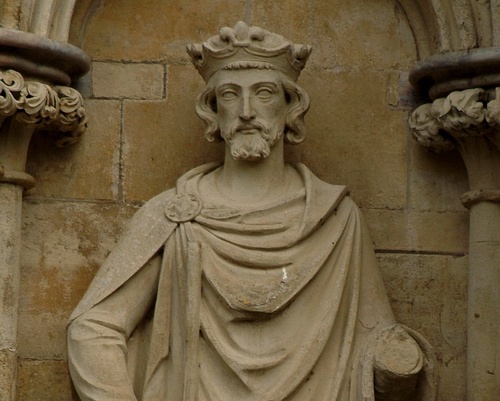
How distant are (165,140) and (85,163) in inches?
14.0

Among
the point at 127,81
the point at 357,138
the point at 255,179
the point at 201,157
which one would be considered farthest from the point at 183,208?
the point at 357,138

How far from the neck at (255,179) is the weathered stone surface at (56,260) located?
1.76 ft

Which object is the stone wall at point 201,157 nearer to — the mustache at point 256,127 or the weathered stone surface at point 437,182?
the weathered stone surface at point 437,182

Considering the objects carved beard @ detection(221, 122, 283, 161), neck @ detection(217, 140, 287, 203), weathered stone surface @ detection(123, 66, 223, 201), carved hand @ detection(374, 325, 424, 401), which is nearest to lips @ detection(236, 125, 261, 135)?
carved beard @ detection(221, 122, 283, 161)

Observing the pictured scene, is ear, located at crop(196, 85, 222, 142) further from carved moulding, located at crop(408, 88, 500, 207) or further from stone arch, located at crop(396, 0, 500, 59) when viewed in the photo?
stone arch, located at crop(396, 0, 500, 59)

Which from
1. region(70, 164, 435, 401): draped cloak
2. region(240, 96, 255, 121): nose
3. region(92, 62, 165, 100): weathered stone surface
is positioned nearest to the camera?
region(70, 164, 435, 401): draped cloak

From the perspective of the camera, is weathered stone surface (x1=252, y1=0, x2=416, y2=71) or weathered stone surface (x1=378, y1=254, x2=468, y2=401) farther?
weathered stone surface (x1=252, y1=0, x2=416, y2=71)

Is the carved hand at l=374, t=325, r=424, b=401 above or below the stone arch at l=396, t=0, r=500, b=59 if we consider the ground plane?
below

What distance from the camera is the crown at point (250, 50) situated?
34.1ft

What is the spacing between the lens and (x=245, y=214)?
10328mm

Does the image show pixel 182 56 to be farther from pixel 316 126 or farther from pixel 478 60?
pixel 478 60

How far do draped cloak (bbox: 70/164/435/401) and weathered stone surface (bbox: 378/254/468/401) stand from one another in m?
0.32

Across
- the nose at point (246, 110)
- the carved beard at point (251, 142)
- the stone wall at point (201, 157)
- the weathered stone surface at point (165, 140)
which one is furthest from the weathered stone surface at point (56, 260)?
the nose at point (246, 110)

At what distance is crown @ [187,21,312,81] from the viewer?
10.4 m
